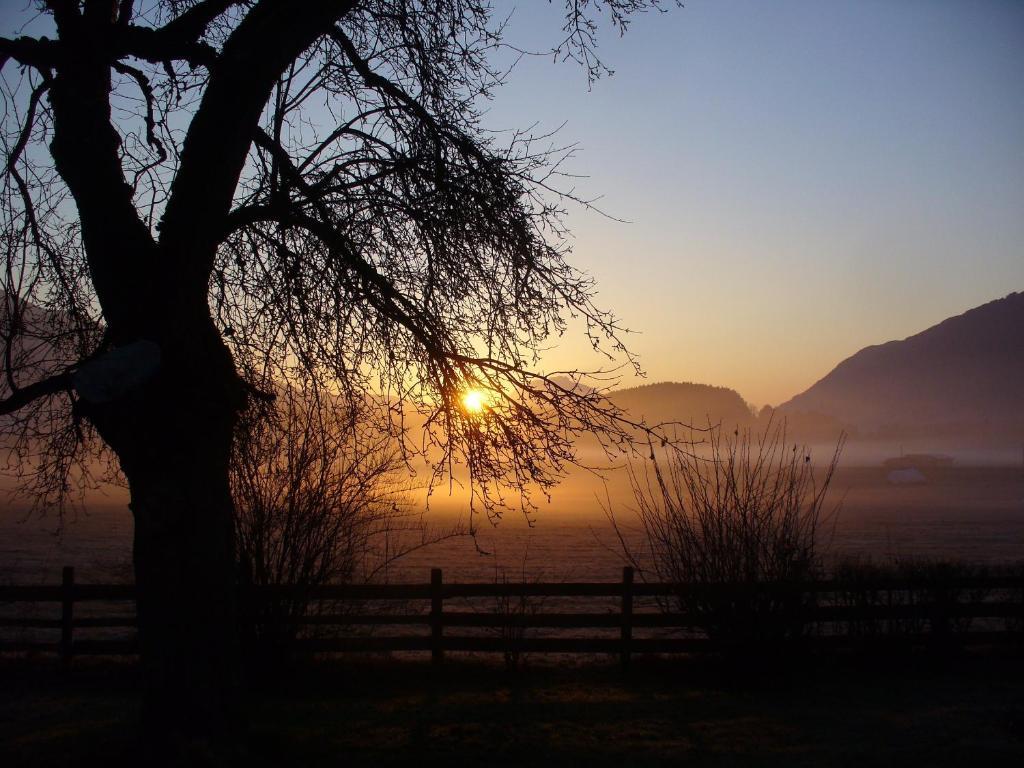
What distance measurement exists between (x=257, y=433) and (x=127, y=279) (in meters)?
2.80

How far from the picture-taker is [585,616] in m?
11.4

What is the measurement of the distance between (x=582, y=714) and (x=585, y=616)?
2115 mm

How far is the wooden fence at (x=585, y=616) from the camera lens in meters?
10.8

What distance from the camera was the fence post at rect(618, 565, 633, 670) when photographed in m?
11.4

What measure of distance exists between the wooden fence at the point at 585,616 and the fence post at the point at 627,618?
0.01 metres

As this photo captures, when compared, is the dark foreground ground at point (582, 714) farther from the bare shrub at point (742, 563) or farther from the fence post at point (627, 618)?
the bare shrub at point (742, 563)

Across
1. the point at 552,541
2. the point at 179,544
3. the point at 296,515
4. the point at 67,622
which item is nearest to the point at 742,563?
the point at 296,515

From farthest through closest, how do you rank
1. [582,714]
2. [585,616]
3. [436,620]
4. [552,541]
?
[552,541], [585,616], [436,620], [582,714]

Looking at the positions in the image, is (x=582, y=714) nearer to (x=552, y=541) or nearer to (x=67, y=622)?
(x=67, y=622)

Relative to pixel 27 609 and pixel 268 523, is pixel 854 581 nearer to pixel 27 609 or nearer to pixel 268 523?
pixel 268 523

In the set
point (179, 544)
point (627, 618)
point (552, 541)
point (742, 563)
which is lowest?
point (552, 541)

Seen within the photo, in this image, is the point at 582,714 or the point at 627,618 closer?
the point at 582,714

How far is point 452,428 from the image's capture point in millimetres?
7766

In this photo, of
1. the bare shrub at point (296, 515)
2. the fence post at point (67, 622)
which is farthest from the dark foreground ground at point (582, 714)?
the bare shrub at point (296, 515)
